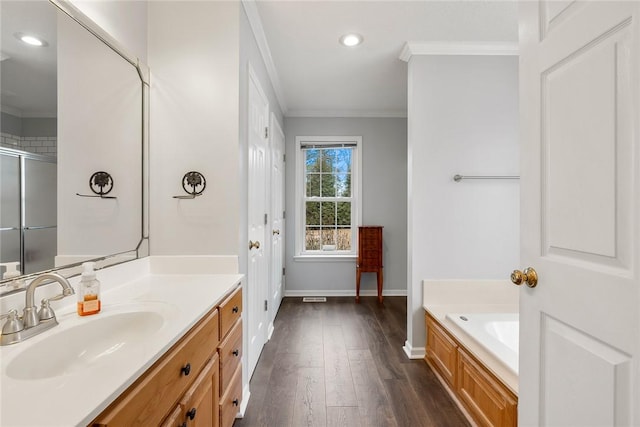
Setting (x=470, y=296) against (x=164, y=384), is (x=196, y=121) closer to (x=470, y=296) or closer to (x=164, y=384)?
(x=164, y=384)

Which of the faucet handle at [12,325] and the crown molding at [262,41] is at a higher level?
the crown molding at [262,41]

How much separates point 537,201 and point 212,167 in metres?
1.52

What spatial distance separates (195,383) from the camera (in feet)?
3.67

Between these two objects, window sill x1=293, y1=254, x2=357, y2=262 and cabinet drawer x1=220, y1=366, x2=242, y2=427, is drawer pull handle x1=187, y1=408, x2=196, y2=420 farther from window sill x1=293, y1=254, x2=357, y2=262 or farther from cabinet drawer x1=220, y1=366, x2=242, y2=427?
window sill x1=293, y1=254, x2=357, y2=262

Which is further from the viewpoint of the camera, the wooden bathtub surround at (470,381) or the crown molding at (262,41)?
the crown molding at (262,41)

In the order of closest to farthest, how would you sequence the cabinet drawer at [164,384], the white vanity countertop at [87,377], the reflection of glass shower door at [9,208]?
the white vanity countertop at [87,377]
the cabinet drawer at [164,384]
the reflection of glass shower door at [9,208]

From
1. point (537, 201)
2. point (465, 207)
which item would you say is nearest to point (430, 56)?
point (465, 207)

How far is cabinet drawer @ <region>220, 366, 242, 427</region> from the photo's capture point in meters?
1.41

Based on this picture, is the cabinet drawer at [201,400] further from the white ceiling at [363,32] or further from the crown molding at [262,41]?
the white ceiling at [363,32]

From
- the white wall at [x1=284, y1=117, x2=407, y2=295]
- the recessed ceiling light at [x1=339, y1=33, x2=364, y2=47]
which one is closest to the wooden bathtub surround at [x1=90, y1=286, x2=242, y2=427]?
the recessed ceiling light at [x1=339, y1=33, x2=364, y2=47]

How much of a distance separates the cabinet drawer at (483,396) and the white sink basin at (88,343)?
1.57 meters

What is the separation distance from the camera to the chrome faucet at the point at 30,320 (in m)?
0.85

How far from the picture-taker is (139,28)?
1685 millimetres

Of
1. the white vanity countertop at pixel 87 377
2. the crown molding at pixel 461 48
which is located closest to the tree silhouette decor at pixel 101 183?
the white vanity countertop at pixel 87 377
